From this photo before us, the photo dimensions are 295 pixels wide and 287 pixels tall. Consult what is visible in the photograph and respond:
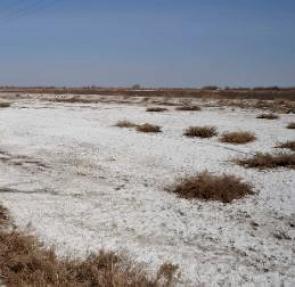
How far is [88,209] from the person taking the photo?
8.42 m

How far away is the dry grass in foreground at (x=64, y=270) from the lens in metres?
5.18

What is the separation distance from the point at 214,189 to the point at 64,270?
4223 millimetres

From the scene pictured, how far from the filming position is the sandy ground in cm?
635

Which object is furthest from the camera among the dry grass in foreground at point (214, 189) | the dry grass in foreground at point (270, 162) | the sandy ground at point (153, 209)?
the dry grass in foreground at point (270, 162)

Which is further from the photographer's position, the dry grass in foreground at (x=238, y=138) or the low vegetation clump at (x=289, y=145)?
the dry grass in foreground at (x=238, y=138)

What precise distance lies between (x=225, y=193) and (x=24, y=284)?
4.74 meters

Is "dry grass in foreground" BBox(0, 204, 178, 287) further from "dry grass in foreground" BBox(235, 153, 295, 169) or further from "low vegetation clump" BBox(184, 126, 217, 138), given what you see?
"low vegetation clump" BBox(184, 126, 217, 138)

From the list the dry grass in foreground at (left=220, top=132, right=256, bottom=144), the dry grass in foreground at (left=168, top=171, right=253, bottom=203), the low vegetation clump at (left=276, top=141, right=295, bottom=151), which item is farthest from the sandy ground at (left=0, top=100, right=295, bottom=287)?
the dry grass in foreground at (left=220, top=132, right=256, bottom=144)

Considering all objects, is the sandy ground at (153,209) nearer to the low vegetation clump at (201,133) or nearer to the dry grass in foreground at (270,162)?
the dry grass in foreground at (270,162)

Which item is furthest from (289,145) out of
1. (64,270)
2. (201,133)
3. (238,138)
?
(64,270)

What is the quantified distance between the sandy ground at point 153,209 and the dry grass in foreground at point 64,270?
35cm

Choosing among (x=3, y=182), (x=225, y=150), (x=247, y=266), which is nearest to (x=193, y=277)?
(x=247, y=266)

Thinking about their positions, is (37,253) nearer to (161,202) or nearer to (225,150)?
(161,202)

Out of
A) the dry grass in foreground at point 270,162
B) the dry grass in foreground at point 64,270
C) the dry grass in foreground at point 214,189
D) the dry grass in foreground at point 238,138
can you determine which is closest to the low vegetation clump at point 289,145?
the dry grass in foreground at point 238,138
